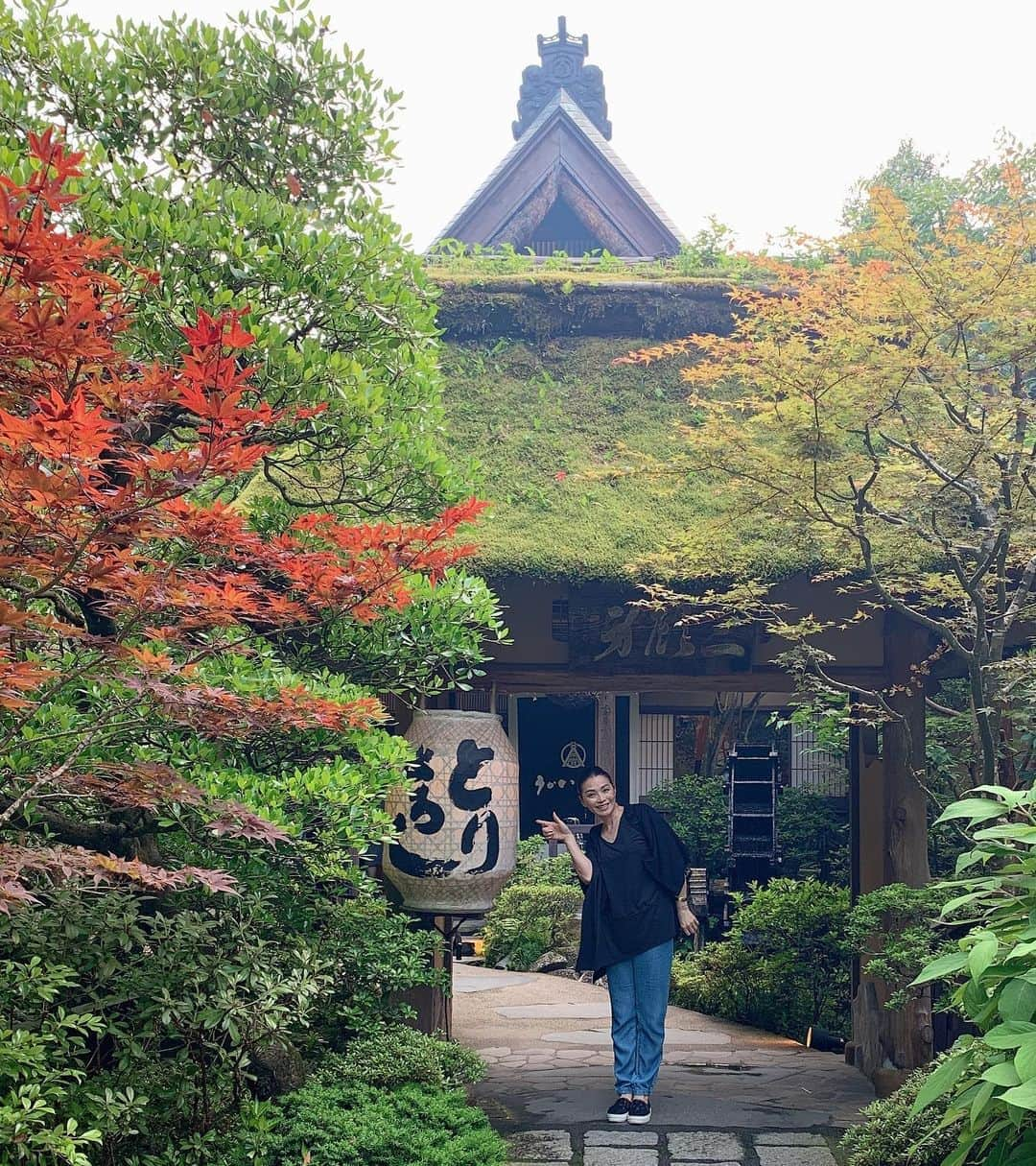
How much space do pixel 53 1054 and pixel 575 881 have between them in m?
10.00

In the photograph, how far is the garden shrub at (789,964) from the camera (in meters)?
9.51

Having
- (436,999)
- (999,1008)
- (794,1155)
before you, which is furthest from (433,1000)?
(999,1008)

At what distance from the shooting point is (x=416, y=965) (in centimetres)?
592

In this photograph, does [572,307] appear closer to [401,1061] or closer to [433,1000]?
[433,1000]

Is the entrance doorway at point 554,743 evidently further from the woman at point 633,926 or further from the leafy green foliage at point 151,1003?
the leafy green foliage at point 151,1003

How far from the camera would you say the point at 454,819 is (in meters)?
6.12

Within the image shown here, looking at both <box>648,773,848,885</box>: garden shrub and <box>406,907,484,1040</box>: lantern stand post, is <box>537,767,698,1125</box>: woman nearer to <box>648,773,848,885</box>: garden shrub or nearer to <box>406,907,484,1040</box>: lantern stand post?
<box>406,907,484,1040</box>: lantern stand post

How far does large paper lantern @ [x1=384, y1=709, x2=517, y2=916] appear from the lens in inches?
241

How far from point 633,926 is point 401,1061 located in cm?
147

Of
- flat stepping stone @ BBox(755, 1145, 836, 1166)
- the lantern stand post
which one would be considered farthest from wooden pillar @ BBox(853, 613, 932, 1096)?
the lantern stand post

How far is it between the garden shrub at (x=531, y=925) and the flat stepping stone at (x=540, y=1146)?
681 centimetres

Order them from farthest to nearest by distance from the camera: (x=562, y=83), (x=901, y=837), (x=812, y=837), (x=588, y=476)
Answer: (x=562, y=83), (x=812, y=837), (x=901, y=837), (x=588, y=476)

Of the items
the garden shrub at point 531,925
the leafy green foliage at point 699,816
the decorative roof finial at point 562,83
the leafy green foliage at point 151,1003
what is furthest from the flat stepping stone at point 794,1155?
the decorative roof finial at point 562,83

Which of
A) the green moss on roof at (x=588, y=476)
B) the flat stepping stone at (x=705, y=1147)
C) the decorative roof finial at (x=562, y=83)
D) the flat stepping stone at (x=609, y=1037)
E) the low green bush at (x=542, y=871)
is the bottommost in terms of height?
the flat stepping stone at (x=609, y=1037)
